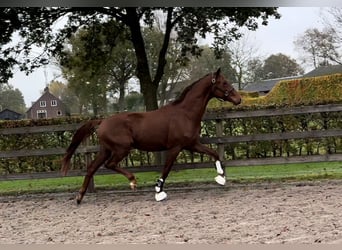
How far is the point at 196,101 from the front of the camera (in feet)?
21.6

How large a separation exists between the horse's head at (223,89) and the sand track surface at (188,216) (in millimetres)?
1372

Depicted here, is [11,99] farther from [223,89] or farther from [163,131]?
[223,89]

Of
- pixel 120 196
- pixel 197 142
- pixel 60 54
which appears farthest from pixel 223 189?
pixel 60 54

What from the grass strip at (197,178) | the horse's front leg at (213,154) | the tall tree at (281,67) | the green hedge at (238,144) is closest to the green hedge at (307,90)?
the green hedge at (238,144)

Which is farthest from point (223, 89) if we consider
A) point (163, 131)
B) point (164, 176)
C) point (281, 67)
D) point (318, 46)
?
point (281, 67)

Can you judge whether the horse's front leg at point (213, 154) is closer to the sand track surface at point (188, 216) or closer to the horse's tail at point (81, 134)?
Answer: the sand track surface at point (188, 216)

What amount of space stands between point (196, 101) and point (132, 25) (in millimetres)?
3391

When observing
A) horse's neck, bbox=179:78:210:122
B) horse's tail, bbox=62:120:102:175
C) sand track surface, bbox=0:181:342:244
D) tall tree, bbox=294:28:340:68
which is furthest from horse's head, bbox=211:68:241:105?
tall tree, bbox=294:28:340:68

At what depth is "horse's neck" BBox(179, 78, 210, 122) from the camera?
21.4 feet

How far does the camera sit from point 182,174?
949cm

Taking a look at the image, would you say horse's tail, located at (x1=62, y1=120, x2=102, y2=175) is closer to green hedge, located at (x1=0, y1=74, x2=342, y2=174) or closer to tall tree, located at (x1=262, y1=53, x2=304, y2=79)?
green hedge, located at (x1=0, y1=74, x2=342, y2=174)

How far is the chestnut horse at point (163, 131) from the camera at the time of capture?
639 cm

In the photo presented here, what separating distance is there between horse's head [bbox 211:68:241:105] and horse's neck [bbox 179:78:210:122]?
4.3 inches

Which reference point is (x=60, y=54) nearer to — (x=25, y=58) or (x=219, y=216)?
(x=25, y=58)
